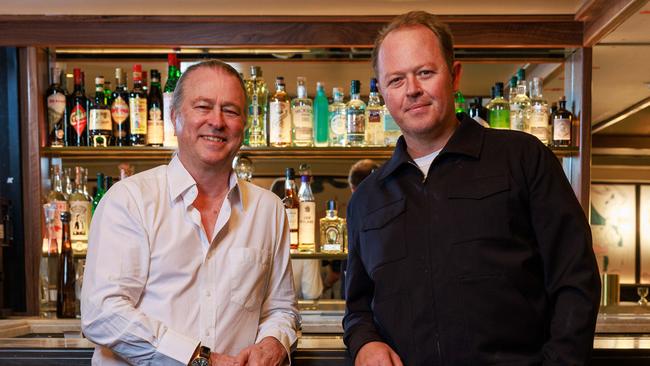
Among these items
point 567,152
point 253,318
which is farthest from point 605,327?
point 253,318

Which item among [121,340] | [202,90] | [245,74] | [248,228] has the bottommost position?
[121,340]

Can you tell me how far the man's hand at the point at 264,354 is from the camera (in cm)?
169

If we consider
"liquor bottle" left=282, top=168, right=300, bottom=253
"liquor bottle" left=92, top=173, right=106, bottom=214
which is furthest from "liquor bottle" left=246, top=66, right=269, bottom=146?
"liquor bottle" left=92, top=173, right=106, bottom=214

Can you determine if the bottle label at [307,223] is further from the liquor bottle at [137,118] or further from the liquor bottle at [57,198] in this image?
the liquor bottle at [57,198]

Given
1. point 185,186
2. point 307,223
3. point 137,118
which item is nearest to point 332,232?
point 307,223

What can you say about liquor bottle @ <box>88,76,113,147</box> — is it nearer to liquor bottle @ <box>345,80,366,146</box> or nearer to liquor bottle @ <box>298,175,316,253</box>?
liquor bottle @ <box>298,175,316,253</box>

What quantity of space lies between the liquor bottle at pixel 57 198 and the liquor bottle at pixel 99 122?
0.67 feet

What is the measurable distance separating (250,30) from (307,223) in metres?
0.85

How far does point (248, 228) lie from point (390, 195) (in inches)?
14.3

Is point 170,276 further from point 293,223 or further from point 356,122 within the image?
point 356,122

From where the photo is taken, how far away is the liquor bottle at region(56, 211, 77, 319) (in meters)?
3.09

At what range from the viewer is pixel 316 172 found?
3.47 meters

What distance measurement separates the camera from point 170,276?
172cm

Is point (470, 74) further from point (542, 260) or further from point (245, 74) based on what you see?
point (542, 260)
